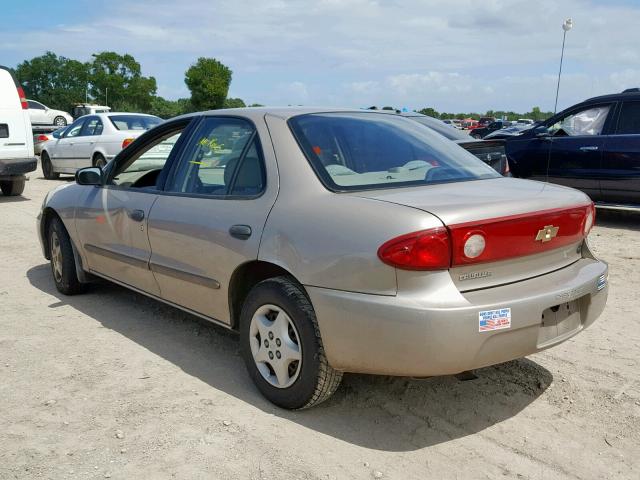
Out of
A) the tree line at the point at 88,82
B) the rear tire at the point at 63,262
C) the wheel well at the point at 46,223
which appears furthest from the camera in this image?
the tree line at the point at 88,82

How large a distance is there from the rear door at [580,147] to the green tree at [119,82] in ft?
326

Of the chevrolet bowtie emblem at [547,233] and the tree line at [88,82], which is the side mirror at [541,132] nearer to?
the chevrolet bowtie emblem at [547,233]

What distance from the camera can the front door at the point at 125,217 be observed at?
4414mm

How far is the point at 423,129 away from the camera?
421 centimetres

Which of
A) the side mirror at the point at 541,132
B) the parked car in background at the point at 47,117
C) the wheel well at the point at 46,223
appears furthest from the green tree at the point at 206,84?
the wheel well at the point at 46,223

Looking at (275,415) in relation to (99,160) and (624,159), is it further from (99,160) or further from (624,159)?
(99,160)

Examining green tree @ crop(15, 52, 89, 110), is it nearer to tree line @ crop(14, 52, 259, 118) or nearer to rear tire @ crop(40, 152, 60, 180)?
tree line @ crop(14, 52, 259, 118)

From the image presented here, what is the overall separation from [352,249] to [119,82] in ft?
370

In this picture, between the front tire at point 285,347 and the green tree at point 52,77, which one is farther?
the green tree at point 52,77

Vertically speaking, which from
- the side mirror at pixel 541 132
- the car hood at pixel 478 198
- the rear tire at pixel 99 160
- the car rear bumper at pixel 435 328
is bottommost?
the rear tire at pixel 99 160

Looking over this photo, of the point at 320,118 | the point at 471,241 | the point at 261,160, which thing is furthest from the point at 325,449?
the point at 320,118

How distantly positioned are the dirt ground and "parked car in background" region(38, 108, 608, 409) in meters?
0.33

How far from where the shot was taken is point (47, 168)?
15.8m

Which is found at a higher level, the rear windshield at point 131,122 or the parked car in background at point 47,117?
the rear windshield at point 131,122
